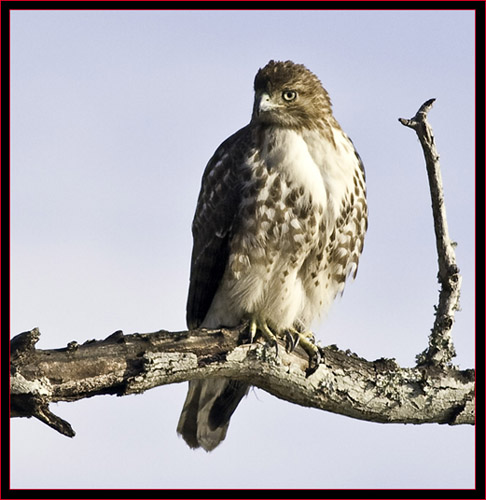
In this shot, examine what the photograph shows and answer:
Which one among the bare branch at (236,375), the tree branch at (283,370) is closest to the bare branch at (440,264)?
the tree branch at (283,370)

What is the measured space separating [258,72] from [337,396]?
8.12 feet

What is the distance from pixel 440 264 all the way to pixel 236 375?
59.6 inches

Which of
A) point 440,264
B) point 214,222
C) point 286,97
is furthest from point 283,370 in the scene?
point 286,97

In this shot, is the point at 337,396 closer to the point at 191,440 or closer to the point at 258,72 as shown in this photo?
the point at 191,440

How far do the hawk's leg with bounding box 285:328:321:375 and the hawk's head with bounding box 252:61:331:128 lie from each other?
5.04 ft

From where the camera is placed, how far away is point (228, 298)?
6262 mm

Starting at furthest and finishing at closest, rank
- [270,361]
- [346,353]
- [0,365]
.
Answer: [346,353]
[270,361]
[0,365]

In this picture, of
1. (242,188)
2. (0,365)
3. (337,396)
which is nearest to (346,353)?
(337,396)

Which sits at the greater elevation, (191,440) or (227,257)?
(227,257)

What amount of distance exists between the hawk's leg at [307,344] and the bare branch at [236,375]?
4 centimetres

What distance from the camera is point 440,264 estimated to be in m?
5.62

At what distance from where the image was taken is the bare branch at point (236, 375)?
4559 millimetres

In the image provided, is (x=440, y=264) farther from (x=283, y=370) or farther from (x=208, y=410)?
(x=208, y=410)

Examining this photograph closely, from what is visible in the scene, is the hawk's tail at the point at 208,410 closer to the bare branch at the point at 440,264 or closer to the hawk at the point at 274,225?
the hawk at the point at 274,225
